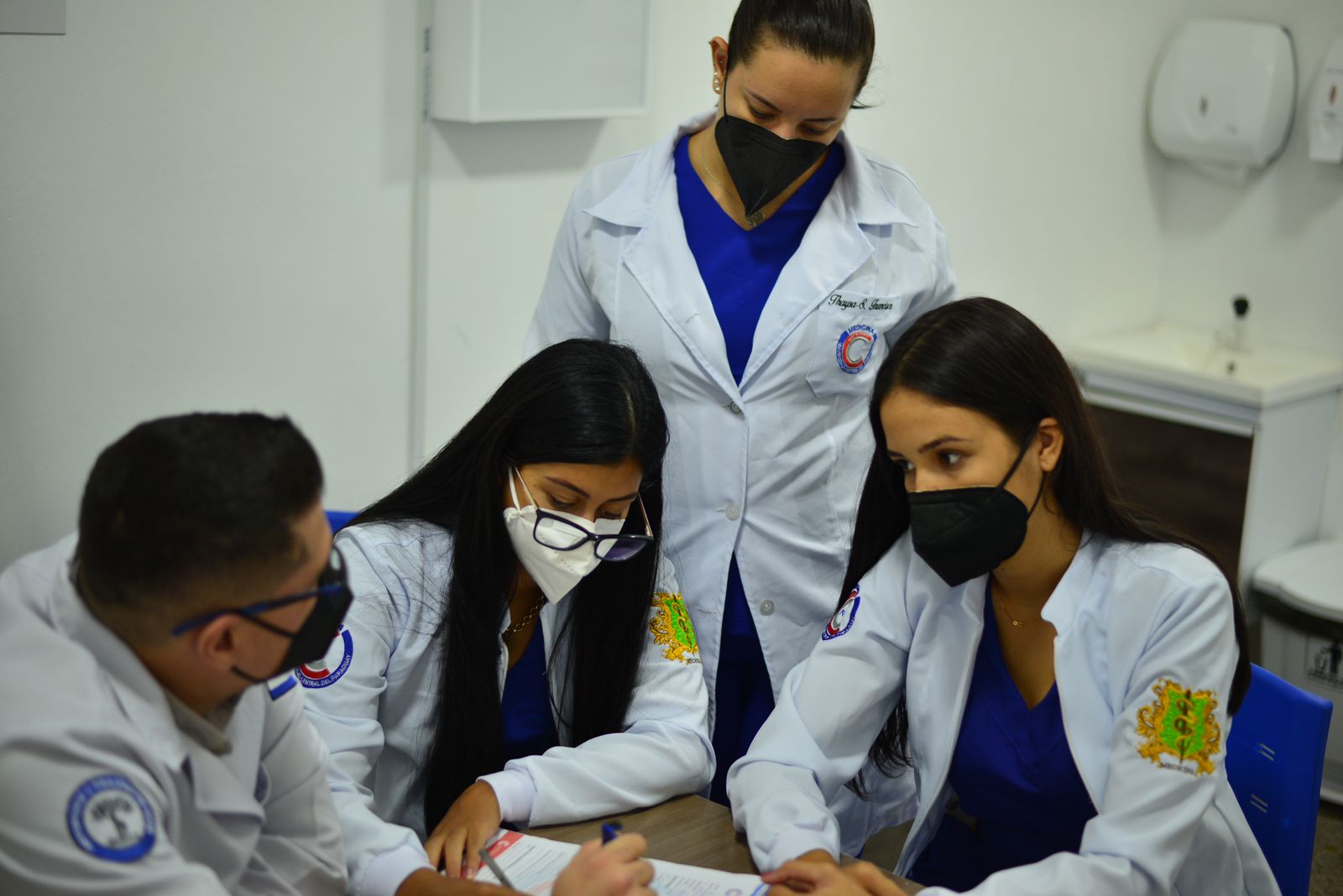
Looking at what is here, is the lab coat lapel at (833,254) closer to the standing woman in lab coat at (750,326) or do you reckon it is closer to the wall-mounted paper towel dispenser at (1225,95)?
the standing woman in lab coat at (750,326)

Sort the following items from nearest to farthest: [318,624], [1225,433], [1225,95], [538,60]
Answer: [318,624] < [538,60] < [1225,433] < [1225,95]

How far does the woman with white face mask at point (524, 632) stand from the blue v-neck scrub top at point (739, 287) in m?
0.22

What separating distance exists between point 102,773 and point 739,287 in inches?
44.8

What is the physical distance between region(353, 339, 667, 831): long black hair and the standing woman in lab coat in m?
0.20

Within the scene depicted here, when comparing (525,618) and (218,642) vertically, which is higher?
(218,642)

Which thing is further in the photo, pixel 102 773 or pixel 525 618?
pixel 525 618

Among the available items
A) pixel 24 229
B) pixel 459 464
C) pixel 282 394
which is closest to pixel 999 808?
pixel 459 464

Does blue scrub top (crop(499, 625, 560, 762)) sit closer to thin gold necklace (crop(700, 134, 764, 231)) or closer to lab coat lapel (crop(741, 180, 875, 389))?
lab coat lapel (crop(741, 180, 875, 389))

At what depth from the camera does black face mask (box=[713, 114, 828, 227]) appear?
181cm

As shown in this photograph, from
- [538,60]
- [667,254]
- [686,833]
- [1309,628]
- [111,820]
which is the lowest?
[1309,628]

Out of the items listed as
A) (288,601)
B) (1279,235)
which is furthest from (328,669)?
(1279,235)

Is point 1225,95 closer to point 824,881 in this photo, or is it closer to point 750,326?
point 750,326

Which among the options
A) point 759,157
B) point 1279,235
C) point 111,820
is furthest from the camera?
point 1279,235

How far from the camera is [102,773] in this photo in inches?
40.0
